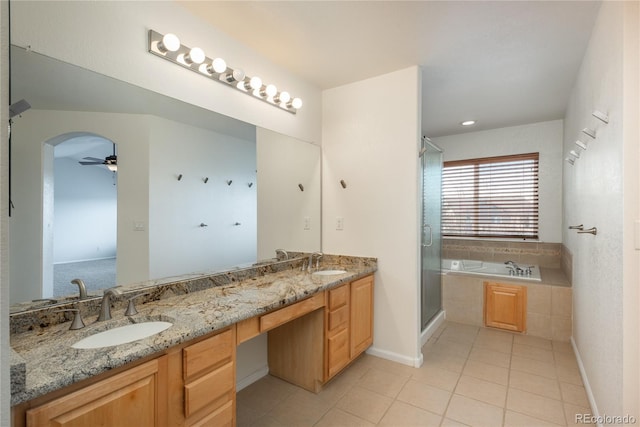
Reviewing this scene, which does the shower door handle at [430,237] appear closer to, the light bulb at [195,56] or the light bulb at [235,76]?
the light bulb at [235,76]

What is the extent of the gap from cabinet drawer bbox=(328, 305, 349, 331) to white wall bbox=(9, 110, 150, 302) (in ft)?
4.02

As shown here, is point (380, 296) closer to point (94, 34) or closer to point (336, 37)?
point (336, 37)

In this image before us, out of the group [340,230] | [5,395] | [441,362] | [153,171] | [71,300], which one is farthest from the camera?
[340,230]

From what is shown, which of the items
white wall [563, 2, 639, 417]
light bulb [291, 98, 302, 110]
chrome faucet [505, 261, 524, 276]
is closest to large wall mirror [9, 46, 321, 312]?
light bulb [291, 98, 302, 110]

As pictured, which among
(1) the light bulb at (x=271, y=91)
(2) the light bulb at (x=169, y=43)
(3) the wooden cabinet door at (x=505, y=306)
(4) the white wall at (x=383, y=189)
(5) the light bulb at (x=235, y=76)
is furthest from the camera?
(3) the wooden cabinet door at (x=505, y=306)

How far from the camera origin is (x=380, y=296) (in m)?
2.68

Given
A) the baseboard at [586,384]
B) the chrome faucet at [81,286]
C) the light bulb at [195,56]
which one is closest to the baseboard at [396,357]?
the baseboard at [586,384]

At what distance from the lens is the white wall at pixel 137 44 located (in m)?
1.26

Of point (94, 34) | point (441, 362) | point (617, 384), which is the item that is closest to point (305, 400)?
point (441, 362)

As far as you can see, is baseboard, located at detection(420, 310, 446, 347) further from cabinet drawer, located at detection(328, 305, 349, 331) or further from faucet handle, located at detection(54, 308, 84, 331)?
faucet handle, located at detection(54, 308, 84, 331)

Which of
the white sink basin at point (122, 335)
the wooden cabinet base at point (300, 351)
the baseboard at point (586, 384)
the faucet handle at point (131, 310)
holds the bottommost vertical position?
the baseboard at point (586, 384)

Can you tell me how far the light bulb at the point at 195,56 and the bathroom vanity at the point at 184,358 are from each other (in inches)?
53.2

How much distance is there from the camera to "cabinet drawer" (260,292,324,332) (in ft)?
5.30

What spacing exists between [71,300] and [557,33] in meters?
3.12
